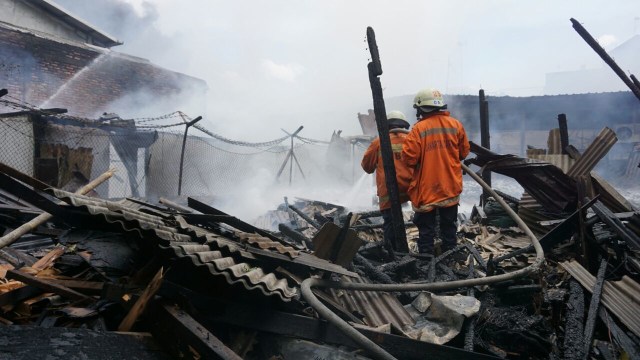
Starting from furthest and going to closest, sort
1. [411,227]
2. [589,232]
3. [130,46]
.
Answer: [130,46] → [411,227] → [589,232]

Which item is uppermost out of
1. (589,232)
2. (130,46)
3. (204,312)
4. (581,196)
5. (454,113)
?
(130,46)

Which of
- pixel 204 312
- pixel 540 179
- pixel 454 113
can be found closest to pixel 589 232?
pixel 540 179

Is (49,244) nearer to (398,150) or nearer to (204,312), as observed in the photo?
(204,312)

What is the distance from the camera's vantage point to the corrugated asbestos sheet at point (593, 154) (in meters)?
5.48

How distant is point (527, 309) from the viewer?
153 inches

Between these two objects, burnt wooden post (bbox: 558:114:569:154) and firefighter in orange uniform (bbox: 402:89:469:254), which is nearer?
firefighter in orange uniform (bbox: 402:89:469:254)

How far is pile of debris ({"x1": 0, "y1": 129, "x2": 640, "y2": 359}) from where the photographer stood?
2314 millimetres

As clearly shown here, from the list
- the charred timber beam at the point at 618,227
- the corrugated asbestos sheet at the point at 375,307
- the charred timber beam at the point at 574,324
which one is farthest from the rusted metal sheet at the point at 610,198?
the corrugated asbestos sheet at the point at 375,307

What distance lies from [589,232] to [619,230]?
384 mm

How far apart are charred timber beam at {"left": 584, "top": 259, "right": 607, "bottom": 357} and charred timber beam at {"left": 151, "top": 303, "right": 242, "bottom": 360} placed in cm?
258

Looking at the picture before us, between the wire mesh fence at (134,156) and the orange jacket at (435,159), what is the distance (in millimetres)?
7014

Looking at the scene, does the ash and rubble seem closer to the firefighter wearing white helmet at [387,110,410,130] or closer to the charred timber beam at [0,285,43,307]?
the charred timber beam at [0,285,43,307]

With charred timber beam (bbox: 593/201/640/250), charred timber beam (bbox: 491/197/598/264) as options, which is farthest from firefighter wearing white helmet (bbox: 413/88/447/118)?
charred timber beam (bbox: 593/201/640/250)

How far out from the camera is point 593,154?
5.51 m
